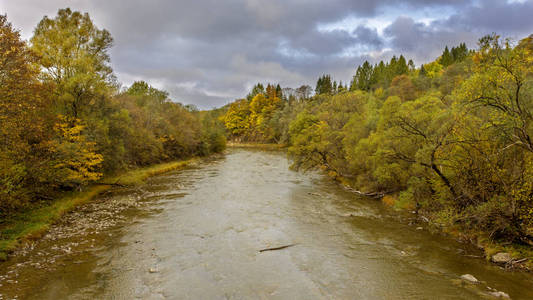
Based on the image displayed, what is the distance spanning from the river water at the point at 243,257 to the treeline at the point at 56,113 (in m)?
3.11

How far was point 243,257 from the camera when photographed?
43.0ft

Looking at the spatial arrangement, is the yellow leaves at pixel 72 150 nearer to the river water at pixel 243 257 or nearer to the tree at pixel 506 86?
Answer: the river water at pixel 243 257

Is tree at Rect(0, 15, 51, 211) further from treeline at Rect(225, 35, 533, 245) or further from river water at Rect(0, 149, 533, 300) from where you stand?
treeline at Rect(225, 35, 533, 245)

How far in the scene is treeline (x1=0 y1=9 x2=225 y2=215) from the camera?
1369 cm

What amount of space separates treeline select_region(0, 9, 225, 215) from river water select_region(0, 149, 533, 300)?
311 centimetres

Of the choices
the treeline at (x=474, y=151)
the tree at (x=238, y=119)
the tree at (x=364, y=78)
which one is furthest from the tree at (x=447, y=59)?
the treeline at (x=474, y=151)

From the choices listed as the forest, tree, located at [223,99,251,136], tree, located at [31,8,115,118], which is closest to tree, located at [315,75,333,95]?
tree, located at [223,99,251,136]

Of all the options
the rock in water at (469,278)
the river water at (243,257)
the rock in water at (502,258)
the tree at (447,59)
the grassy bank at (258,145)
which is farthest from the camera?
the grassy bank at (258,145)

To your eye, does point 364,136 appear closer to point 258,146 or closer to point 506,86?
point 506,86

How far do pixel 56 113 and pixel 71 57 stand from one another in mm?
5499

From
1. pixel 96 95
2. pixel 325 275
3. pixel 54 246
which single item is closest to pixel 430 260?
pixel 325 275

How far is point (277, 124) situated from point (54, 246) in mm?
81299

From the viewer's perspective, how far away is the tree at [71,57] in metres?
22.6

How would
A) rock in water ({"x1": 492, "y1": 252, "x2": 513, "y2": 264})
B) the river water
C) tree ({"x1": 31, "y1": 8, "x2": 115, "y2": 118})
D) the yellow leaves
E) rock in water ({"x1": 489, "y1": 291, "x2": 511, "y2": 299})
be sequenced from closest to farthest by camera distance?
rock in water ({"x1": 489, "y1": 291, "x2": 511, "y2": 299}) < the river water < rock in water ({"x1": 492, "y1": 252, "x2": 513, "y2": 264}) < the yellow leaves < tree ({"x1": 31, "y1": 8, "x2": 115, "y2": 118})
